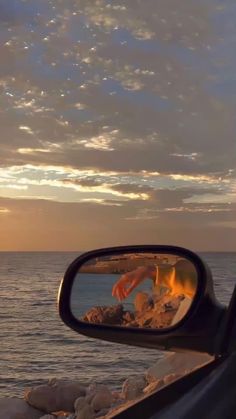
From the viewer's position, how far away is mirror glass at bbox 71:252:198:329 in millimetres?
1816

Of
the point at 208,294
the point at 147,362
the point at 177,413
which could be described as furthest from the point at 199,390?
the point at 147,362

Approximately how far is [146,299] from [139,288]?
81mm

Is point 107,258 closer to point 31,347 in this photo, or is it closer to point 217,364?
point 217,364

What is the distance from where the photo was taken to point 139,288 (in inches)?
74.3

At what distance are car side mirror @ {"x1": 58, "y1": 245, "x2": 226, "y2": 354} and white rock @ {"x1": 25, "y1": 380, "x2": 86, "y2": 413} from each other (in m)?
14.5

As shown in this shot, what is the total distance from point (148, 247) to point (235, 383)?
55 centimetres

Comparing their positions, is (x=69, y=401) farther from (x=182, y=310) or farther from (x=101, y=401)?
(x=182, y=310)

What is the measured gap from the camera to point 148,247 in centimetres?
194

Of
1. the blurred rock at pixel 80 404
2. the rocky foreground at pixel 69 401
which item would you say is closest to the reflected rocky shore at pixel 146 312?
the rocky foreground at pixel 69 401

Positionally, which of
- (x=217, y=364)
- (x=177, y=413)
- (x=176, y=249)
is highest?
(x=176, y=249)

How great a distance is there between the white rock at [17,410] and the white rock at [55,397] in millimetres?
167

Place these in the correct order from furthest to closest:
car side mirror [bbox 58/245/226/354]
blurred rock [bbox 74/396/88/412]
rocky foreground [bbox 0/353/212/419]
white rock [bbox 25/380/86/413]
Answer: white rock [bbox 25/380/86/413] → blurred rock [bbox 74/396/88/412] → rocky foreground [bbox 0/353/212/419] → car side mirror [bbox 58/245/226/354]

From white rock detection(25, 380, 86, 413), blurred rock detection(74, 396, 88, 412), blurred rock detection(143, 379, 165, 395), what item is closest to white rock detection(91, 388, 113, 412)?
blurred rock detection(74, 396, 88, 412)

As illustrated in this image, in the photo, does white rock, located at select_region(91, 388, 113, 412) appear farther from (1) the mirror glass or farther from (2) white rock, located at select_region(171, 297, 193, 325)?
(2) white rock, located at select_region(171, 297, 193, 325)
